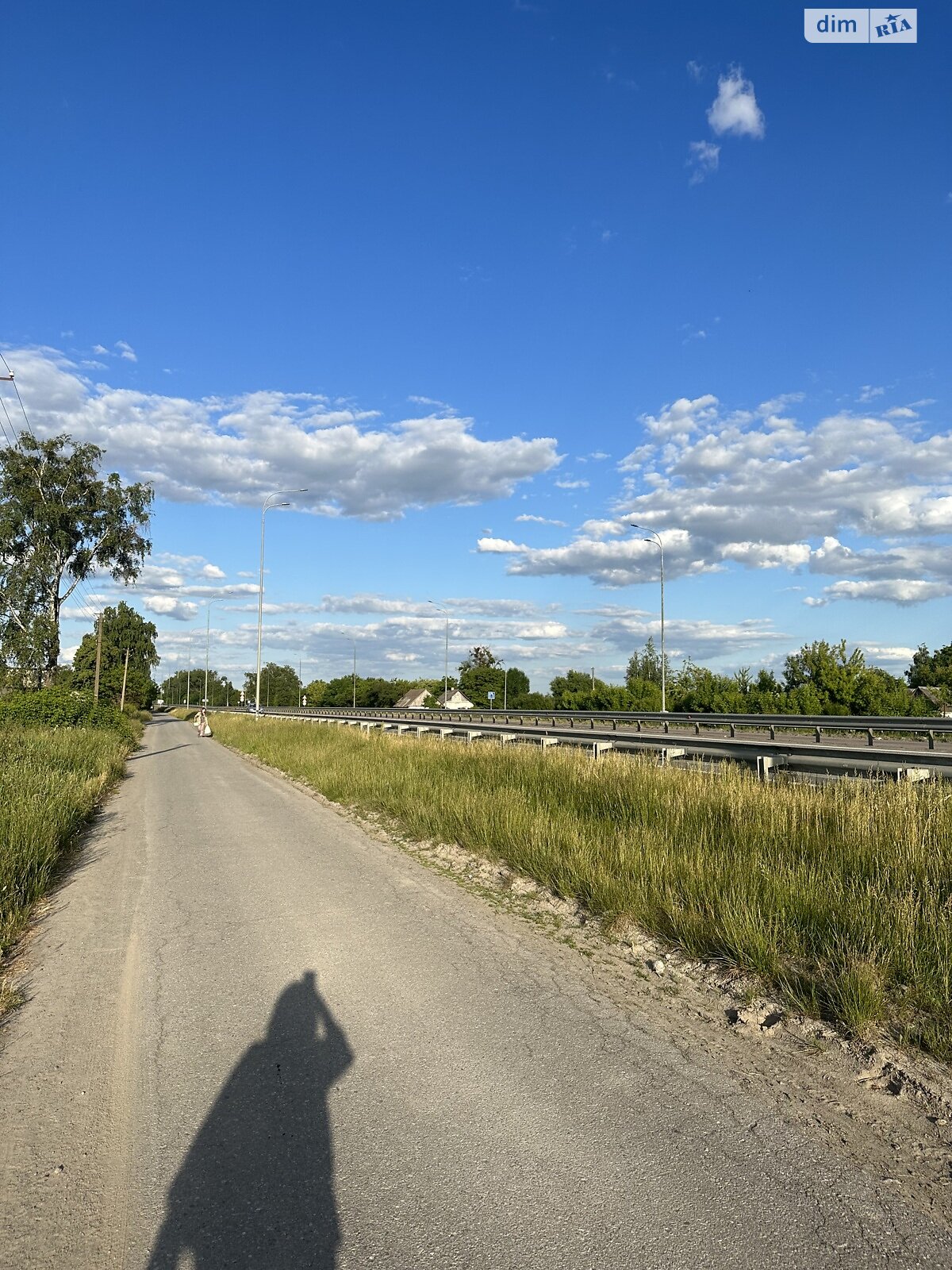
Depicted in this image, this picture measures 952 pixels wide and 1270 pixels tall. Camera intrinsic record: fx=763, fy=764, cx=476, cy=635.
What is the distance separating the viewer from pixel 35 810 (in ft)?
29.3

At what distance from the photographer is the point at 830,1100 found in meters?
3.50

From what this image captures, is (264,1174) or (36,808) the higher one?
(36,808)

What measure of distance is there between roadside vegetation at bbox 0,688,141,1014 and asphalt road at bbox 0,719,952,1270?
4.12 ft

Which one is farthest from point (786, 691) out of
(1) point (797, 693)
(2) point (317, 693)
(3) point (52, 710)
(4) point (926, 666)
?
(2) point (317, 693)

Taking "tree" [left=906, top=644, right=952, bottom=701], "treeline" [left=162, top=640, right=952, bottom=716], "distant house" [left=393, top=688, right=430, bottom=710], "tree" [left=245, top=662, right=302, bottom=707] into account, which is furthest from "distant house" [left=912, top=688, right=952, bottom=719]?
"tree" [left=245, top=662, right=302, bottom=707]

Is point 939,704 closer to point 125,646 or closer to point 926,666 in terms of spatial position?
point 926,666

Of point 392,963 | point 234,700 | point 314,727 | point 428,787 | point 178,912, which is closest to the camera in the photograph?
point 392,963

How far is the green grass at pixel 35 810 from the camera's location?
6953 millimetres

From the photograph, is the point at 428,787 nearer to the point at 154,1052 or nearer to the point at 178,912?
the point at 178,912

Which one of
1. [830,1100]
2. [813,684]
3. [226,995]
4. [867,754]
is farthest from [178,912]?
[813,684]

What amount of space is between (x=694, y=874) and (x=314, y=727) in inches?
1041

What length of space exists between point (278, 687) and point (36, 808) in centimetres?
15924

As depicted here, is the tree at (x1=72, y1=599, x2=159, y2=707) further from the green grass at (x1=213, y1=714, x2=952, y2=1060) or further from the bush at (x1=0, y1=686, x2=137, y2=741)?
the green grass at (x1=213, y1=714, x2=952, y2=1060)

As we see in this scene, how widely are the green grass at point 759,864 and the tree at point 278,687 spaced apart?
5876 inches
